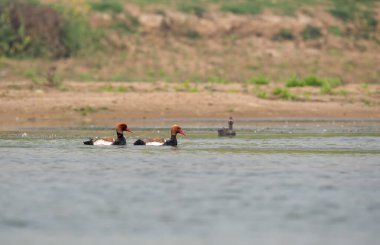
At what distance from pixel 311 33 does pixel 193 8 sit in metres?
5.98

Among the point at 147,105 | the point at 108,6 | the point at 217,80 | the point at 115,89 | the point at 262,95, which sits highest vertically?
the point at 108,6

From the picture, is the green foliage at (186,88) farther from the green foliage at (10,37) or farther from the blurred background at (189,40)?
the green foliage at (10,37)

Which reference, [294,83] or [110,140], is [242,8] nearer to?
[294,83]

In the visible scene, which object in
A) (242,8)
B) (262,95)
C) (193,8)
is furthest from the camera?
(242,8)

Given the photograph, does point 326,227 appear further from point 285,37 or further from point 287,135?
point 285,37

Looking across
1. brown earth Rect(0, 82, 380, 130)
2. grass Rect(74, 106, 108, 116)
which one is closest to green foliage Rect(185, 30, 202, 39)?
brown earth Rect(0, 82, 380, 130)

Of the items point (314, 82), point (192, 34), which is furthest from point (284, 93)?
point (192, 34)

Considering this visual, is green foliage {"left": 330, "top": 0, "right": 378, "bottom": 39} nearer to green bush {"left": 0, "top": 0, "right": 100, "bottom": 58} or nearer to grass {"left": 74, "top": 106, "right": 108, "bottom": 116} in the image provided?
green bush {"left": 0, "top": 0, "right": 100, "bottom": 58}

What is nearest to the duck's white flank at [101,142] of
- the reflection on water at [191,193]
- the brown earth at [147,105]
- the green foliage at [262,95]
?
the reflection on water at [191,193]

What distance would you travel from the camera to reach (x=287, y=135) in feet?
82.5

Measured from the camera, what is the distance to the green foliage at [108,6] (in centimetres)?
4794

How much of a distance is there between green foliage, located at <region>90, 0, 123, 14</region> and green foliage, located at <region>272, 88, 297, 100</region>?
15070 millimetres

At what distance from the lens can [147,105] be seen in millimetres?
32156

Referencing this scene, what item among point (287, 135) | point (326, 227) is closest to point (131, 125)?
point (287, 135)
